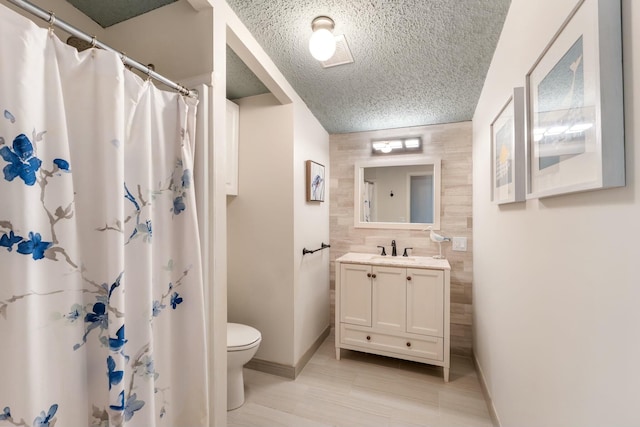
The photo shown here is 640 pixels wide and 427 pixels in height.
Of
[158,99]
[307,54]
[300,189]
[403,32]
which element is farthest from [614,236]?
[300,189]

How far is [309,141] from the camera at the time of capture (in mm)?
2398

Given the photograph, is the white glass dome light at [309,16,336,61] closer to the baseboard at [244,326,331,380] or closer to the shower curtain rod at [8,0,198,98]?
the shower curtain rod at [8,0,198,98]

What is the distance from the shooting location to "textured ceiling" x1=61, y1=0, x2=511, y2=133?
4.17 ft

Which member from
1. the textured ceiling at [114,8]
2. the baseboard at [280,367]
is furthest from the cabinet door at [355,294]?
the textured ceiling at [114,8]

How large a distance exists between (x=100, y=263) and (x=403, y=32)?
1691 millimetres

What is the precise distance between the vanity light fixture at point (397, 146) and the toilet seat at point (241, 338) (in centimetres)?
206

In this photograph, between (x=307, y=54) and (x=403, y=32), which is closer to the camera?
(x=403, y=32)

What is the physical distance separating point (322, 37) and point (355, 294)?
1.94 m

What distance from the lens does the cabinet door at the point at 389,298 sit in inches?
87.5

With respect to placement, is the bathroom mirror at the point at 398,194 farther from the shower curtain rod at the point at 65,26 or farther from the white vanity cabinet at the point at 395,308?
the shower curtain rod at the point at 65,26

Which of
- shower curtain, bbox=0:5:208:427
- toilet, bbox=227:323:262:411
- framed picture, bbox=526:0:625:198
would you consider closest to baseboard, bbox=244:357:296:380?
toilet, bbox=227:323:262:411

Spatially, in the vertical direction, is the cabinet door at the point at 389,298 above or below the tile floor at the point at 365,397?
above

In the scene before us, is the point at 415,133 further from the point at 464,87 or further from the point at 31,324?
the point at 31,324

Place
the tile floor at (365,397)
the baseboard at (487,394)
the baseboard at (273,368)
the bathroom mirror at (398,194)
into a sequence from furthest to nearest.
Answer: the bathroom mirror at (398,194) < the baseboard at (273,368) < the tile floor at (365,397) < the baseboard at (487,394)
